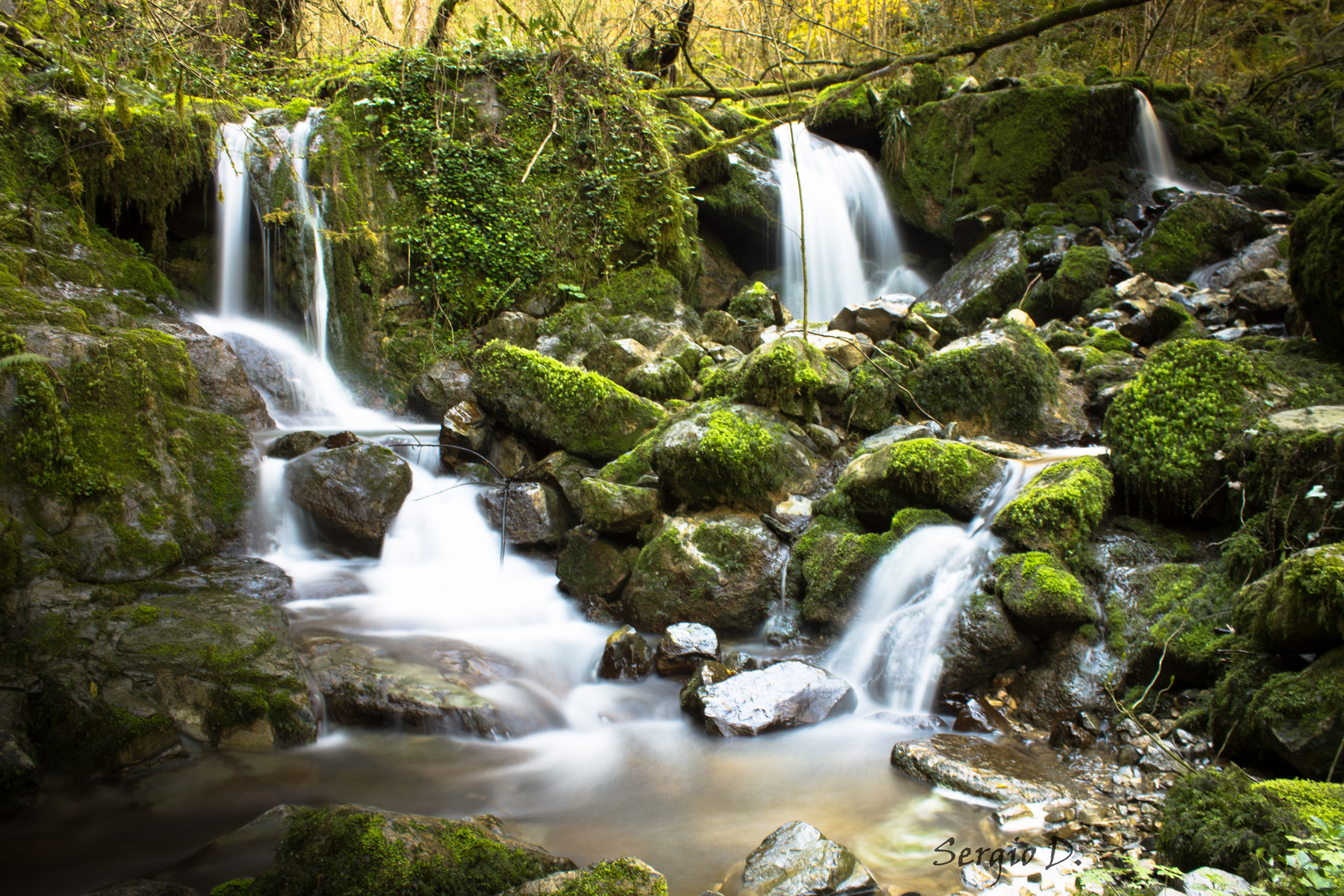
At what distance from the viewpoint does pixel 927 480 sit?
505 cm

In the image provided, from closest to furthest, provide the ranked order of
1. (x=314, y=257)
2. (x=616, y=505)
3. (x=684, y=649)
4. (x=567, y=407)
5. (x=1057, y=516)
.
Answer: (x=1057, y=516)
(x=684, y=649)
(x=616, y=505)
(x=567, y=407)
(x=314, y=257)

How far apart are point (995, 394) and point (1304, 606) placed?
12.8 feet

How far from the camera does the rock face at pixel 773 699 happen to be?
4.12 m

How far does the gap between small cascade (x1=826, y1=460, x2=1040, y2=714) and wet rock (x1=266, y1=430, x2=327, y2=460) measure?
4.98 metres

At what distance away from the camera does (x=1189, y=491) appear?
4375 millimetres

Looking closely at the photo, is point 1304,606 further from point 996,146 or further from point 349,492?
point 996,146

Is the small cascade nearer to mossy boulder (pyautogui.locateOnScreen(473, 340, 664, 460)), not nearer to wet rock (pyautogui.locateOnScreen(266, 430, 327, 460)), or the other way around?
mossy boulder (pyautogui.locateOnScreen(473, 340, 664, 460))

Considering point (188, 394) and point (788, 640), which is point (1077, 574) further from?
point (188, 394)

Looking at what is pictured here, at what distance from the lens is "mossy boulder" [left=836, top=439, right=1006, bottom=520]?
5047 millimetres

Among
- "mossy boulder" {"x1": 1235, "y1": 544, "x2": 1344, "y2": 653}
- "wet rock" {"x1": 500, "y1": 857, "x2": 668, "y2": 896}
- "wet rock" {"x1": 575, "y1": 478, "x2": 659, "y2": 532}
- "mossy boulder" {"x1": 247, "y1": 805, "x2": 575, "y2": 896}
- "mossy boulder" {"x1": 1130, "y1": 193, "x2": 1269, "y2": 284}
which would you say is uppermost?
"mossy boulder" {"x1": 1130, "y1": 193, "x2": 1269, "y2": 284}

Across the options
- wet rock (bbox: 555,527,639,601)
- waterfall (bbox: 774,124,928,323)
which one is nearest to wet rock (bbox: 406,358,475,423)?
wet rock (bbox: 555,527,639,601)

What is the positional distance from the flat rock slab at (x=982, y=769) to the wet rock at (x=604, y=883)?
182cm

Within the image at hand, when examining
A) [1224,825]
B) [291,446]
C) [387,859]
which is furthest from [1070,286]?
[387,859]

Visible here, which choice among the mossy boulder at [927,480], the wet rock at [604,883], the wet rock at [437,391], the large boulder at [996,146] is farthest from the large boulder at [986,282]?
the wet rock at [604,883]
